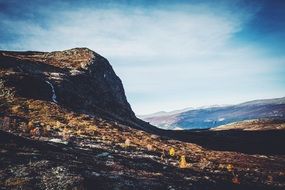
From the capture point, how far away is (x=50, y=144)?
2095 centimetres

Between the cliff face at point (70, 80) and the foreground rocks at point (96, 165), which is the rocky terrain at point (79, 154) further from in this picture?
the cliff face at point (70, 80)

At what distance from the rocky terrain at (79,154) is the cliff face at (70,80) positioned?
0.70 ft

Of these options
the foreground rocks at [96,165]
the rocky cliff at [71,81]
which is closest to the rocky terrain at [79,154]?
the foreground rocks at [96,165]

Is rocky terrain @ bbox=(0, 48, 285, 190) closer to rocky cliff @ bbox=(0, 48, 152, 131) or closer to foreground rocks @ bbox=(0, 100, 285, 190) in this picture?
foreground rocks @ bbox=(0, 100, 285, 190)

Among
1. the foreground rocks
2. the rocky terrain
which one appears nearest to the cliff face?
the rocky terrain

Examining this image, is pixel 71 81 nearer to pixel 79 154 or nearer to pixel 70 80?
pixel 70 80

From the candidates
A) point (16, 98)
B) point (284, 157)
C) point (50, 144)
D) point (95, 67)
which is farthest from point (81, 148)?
point (95, 67)

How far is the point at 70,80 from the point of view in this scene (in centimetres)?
4778

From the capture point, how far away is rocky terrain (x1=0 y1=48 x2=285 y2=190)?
14961mm

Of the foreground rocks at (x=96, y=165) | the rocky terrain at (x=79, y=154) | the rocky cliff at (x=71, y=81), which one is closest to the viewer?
the foreground rocks at (x=96, y=165)

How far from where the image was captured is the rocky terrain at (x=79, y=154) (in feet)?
49.1

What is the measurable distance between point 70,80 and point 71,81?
23cm

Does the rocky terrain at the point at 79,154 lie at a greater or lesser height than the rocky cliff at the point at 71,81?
lesser

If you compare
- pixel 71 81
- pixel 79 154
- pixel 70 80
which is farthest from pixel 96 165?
pixel 70 80
